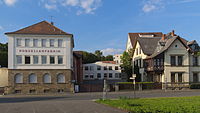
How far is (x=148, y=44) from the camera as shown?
53281 mm

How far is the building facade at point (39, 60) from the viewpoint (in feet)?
140

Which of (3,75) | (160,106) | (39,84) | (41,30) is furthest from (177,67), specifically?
(3,75)

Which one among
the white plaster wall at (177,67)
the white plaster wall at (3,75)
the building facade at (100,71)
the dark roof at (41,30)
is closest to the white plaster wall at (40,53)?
the dark roof at (41,30)

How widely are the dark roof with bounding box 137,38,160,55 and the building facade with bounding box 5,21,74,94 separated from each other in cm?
1729

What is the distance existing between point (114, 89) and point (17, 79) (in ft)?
58.6

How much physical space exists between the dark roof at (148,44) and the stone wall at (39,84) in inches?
713

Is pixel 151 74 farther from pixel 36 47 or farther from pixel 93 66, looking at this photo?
pixel 93 66

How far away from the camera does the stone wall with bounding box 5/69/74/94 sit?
138 feet

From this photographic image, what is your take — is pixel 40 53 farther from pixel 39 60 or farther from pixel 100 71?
pixel 100 71

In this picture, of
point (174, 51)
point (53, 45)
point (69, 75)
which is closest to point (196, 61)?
point (174, 51)

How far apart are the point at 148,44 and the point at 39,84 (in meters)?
25.3

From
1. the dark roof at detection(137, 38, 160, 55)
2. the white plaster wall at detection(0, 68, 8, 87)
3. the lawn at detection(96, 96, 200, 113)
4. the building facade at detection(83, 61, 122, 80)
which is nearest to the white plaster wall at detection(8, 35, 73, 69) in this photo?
the white plaster wall at detection(0, 68, 8, 87)

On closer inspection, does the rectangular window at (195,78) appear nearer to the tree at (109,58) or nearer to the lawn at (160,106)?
the lawn at (160,106)

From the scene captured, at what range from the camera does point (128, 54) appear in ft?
196
